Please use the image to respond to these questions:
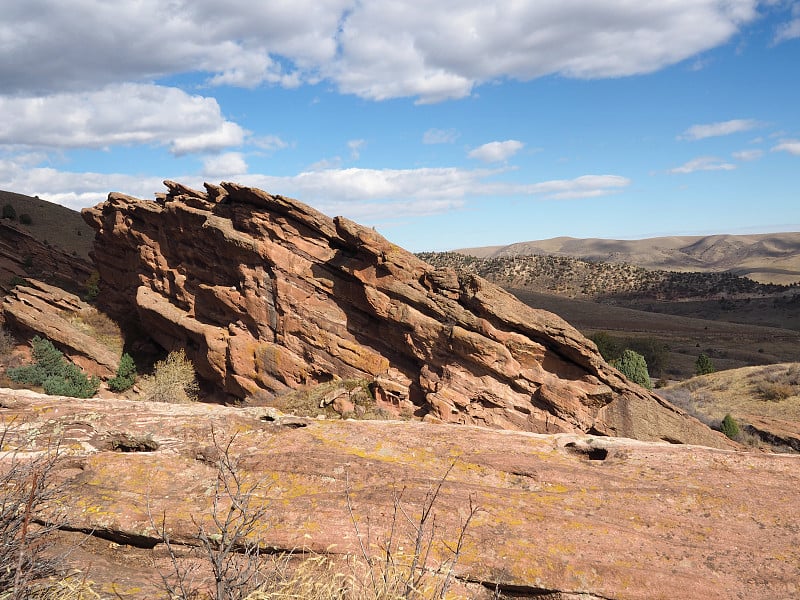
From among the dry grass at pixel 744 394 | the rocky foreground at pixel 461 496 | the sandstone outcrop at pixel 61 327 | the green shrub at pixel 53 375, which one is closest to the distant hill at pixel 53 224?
the sandstone outcrop at pixel 61 327

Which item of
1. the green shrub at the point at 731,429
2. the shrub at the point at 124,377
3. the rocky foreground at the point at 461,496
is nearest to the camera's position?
the rocky foreground at the point at 461,496

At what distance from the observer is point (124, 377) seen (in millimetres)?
33125

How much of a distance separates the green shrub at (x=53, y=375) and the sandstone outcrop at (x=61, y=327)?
3.60 feet

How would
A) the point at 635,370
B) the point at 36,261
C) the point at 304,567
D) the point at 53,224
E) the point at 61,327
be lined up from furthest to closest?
the point at 53,224 < the point at 36,261 < the point at 635,370 < the point at 61,327 < the point at 304,567

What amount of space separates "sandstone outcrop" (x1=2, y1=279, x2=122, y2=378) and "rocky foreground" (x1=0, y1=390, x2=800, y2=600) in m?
29.4

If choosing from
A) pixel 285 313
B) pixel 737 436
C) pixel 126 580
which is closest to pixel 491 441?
pixel 126 580

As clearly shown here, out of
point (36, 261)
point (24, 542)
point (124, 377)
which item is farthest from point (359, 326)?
point (36, 261)

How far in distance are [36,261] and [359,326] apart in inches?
1512

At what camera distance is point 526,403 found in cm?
2392

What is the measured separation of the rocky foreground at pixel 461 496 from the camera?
5.02 metres

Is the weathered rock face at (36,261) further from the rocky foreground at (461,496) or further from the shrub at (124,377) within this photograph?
the rocky foreground at (461,496)

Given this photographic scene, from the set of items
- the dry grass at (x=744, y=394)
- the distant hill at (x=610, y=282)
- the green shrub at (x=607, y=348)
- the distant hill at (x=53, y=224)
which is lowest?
the dry grass at (x=744, y=394)

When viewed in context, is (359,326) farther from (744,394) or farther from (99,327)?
(744,394)

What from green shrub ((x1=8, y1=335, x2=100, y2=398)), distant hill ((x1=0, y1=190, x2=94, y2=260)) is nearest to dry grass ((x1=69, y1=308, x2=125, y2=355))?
green shrub ((x1=8, y1=335, x2=100, y2=398))
